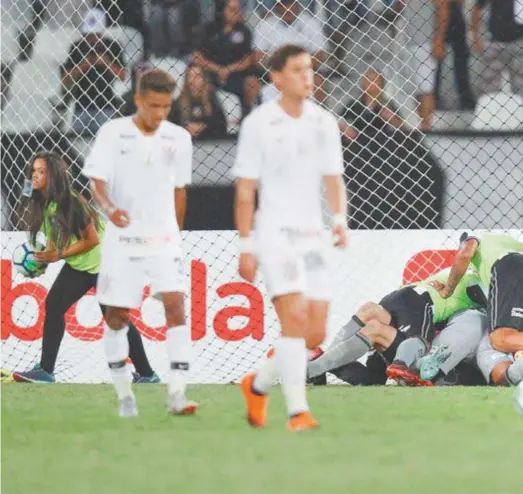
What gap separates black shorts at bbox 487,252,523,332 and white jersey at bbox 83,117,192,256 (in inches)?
111

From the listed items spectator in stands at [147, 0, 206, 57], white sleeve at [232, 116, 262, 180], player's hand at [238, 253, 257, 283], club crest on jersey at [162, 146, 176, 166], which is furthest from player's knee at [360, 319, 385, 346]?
player's hand at [238, 253, 257, 283]

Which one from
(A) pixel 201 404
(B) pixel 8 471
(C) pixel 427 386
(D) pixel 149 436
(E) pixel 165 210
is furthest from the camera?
(C) pixel 427 386

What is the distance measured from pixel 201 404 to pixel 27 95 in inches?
187

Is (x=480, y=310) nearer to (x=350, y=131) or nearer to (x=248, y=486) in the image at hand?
(x=350, y=131)

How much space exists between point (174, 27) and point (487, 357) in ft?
14.6

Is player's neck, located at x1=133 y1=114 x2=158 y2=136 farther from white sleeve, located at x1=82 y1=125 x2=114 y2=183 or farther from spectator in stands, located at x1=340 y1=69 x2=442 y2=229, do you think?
spectator in stands, located at x1=340 y1=69 x2=442 y2=229

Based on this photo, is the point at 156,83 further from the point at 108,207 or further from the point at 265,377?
the point at 265,377

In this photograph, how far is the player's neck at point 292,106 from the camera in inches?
280

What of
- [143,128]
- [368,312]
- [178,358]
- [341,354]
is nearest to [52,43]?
[368,312]

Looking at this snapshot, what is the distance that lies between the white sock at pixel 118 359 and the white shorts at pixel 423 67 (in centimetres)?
526

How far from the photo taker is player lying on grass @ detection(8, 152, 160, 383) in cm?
1037

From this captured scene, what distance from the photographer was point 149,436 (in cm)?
685

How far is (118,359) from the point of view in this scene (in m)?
7.84

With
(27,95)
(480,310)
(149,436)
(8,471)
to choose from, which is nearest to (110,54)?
(27,95)
